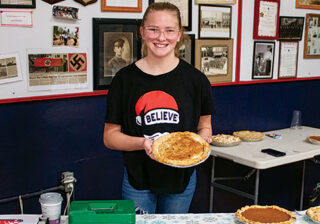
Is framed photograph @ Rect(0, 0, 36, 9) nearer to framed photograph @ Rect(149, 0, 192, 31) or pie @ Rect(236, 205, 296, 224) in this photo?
framed photograph @ Rect(149, 0, 192, 31)

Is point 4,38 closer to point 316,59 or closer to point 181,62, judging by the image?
point 181,62

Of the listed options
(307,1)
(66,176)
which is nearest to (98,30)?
(66,176)

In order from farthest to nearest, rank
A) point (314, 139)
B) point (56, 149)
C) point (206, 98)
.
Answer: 1. point (314, 139)
2. point (56, 149)
3. point (206, 98)

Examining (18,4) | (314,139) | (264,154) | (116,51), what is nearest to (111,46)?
(116,51)

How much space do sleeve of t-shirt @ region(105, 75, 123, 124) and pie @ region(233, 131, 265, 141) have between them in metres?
1.48

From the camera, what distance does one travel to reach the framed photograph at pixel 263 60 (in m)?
3.43

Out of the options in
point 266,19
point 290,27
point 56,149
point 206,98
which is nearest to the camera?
point 206,98

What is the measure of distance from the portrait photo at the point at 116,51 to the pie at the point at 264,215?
1283mm

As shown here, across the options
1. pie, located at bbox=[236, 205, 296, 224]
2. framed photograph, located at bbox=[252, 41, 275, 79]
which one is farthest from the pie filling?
framed photograph, located at bbox=[252, 41, 275, 79]

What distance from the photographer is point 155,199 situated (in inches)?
80.4

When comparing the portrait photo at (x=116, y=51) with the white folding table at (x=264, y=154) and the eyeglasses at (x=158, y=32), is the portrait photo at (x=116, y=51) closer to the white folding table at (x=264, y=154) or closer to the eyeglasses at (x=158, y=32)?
the eyeglasses at (x=158, y=32)

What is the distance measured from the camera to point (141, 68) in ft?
6.51

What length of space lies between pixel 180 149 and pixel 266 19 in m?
1.93

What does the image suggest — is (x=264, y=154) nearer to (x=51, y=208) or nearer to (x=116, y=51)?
(x=116, y=51)
